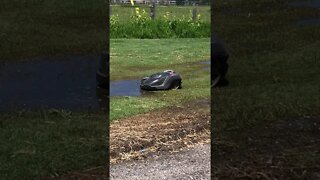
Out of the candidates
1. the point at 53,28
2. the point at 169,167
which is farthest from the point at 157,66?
the point at 169,167

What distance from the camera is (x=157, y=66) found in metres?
5.32

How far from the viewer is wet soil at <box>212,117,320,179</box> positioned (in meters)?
4.10

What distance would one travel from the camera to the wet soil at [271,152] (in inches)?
161

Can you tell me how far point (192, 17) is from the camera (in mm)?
5789

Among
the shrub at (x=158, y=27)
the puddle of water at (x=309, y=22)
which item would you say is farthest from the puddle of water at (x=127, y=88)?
the puddle of water at (x=309, y=22)

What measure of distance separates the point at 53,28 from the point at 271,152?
2.09 meters

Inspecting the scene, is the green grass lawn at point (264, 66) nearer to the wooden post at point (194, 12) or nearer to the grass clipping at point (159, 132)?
the grass clipping at point (159, 132)

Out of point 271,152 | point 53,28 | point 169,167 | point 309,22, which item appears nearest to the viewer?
point 169,167

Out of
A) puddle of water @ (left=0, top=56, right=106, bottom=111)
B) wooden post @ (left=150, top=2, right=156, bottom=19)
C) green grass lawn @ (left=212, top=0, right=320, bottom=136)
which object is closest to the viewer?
puddle of water @ (left=0, top=56, right=106, bottom=111)

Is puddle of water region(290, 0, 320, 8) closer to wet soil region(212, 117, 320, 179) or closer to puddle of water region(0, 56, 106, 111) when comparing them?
wet soil region(212, 117, 320, 179)

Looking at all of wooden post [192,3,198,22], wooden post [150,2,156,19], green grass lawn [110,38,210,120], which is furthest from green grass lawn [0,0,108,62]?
wooden post [150,2,156,19]

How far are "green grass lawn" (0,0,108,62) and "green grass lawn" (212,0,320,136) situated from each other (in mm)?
1154

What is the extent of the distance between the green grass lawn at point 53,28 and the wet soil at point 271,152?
4.44 feet

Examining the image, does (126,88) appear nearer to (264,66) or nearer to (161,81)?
(161,81)
